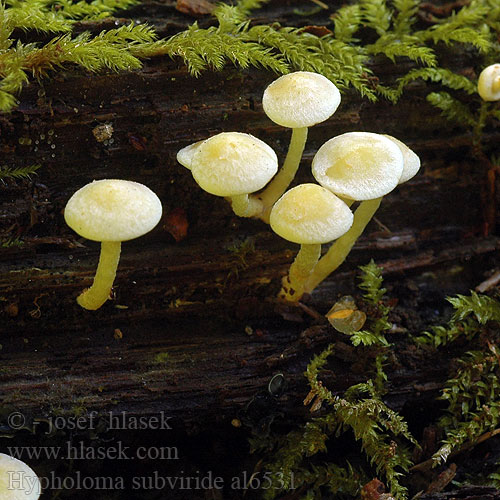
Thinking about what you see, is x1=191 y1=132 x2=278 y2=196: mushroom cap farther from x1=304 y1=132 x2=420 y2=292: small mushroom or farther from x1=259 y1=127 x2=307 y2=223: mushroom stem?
x1=259 y1=127 x2=307 y2=223: mushroom stem

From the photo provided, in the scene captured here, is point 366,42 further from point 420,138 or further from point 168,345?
point 168,345

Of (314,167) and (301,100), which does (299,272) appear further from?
(301,100)

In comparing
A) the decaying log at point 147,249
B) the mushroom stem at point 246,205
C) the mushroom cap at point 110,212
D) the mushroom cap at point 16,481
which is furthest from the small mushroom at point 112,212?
the mushroom cap at point 16,481

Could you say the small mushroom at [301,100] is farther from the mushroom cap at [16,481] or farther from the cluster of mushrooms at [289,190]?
the mushroom cap at [16,481]

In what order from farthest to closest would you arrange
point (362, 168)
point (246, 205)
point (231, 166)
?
1. point (246, 205)
2. point (362, 168)
3. point (231, 166)

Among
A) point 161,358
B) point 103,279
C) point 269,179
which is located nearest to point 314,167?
point 269,179

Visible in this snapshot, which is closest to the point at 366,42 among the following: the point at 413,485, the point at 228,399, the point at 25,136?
the point at 25,136

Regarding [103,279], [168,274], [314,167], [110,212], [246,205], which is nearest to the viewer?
[110,212]
